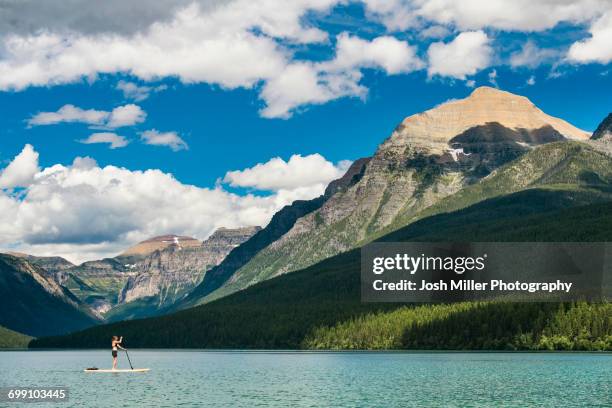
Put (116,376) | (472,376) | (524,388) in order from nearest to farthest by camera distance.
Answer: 1. (524,388)
2. (472,376)
3. (116,376)

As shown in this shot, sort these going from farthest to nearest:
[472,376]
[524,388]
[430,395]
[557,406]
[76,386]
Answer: [472,376]
[76,386]
[524,388]
[430,395]
[557,406]

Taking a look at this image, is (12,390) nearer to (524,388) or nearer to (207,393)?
(207,393)

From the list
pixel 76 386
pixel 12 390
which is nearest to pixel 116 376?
pixel 76 386

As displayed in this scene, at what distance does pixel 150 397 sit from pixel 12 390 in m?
26.7

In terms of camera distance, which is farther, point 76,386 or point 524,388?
point 76,386

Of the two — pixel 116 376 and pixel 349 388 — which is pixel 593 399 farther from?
pixel 116 376

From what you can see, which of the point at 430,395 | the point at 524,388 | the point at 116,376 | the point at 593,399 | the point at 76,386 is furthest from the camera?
the point at 116,376

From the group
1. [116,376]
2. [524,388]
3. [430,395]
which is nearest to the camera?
[430,395]

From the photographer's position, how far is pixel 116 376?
632ft

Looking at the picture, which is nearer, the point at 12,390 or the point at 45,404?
the point at 45,404

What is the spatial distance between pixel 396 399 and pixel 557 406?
22.7 meters

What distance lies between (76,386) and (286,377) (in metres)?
43.6

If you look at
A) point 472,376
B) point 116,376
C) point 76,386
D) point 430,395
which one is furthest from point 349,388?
point 116,376

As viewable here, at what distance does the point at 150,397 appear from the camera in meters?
136
